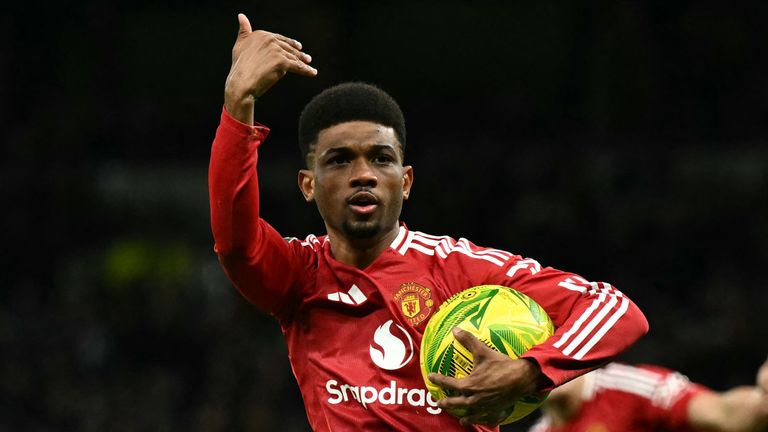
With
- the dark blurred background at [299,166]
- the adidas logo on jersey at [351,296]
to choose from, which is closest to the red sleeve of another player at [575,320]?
the adidas logo on jersey at [351,296]

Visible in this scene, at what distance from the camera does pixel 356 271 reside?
147 inches

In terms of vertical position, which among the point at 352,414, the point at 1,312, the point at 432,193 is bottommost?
the point at 1,312

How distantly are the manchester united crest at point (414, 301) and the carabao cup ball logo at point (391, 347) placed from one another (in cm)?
5

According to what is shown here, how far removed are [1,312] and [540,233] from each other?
530cm

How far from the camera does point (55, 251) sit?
1179 centimetres

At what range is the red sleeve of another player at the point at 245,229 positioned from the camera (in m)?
3.35

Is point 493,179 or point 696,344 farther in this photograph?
point 493,179

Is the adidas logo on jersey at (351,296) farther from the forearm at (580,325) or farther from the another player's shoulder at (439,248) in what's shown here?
the forearm at (580,325)

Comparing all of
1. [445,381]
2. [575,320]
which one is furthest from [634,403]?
[445,381]

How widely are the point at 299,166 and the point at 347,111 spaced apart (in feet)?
26.7

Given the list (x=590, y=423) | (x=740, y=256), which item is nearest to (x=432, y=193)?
(x=740, y=256)

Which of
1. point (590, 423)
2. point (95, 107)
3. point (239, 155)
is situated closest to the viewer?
point (239, 155)

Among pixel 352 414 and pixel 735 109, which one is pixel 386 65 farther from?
pixel 352 414

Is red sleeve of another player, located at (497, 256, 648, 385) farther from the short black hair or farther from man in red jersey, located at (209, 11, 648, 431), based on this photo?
the short black hair
